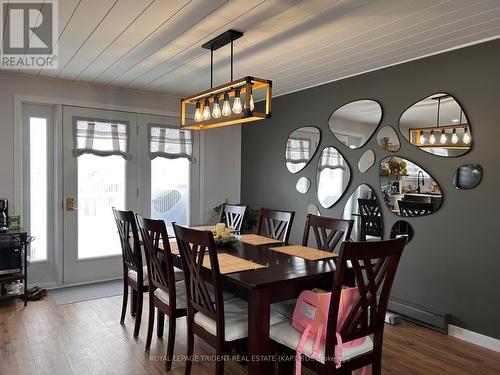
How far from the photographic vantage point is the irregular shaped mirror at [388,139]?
353 cm

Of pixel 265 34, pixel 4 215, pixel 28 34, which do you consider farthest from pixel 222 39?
pixel 4 215

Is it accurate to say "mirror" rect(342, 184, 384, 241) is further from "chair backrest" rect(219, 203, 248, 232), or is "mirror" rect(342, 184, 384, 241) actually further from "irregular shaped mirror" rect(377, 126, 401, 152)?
"chair backrest" rect(219, 203, 248, 232)

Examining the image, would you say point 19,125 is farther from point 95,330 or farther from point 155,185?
point 95,330

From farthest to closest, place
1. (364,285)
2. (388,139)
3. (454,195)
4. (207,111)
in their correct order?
(388,139) → (454,195) → (207,111) → (364,285)

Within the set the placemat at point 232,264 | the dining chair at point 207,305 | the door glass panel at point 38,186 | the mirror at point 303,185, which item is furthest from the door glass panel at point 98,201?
the dining chair at point 207,305

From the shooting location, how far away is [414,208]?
133 inches

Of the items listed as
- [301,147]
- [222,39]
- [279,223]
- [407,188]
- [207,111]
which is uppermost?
[222,39]

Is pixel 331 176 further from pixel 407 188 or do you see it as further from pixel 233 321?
pixel 233 321

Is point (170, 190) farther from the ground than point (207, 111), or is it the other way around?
point (207, 111)

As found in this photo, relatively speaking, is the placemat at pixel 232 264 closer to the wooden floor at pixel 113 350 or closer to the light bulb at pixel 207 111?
the wooden floor at pixel 113 350

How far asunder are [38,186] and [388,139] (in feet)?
12.3

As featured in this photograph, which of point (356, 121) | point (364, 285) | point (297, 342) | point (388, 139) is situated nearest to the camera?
point (364, 285)

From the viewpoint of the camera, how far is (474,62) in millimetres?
2965

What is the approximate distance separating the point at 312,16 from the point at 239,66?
124 cm
